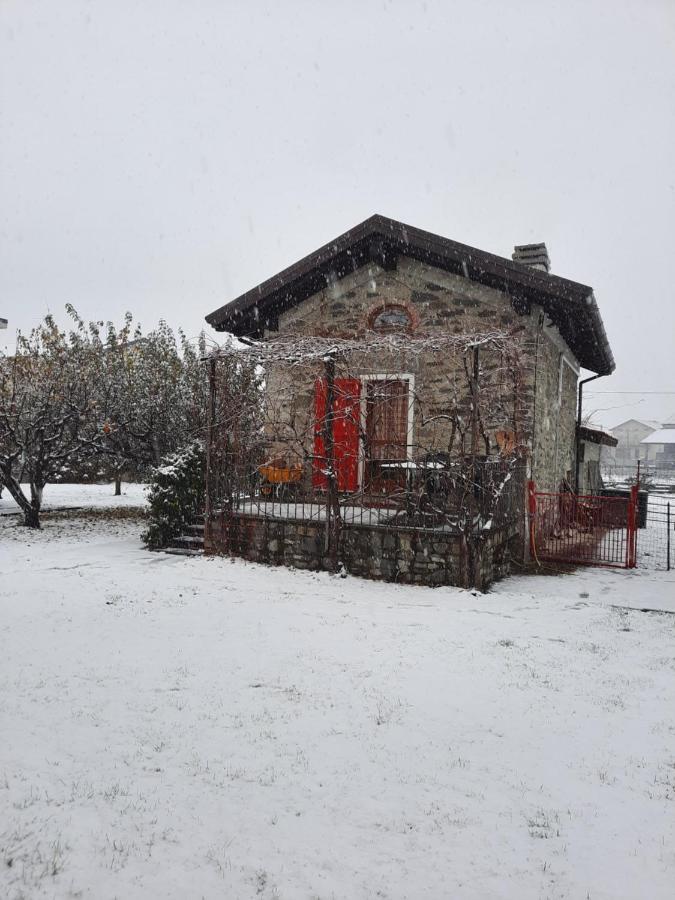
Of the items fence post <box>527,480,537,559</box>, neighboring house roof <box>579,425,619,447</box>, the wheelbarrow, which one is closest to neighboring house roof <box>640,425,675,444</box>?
neighboring house roof <box>579,425,619,447</box>

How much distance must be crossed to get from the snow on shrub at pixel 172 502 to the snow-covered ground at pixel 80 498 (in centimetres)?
719

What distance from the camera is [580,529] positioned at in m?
9.45

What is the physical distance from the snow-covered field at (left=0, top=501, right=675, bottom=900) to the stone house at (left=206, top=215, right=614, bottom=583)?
357 cm

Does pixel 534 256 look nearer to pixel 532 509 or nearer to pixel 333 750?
pixel 532 509

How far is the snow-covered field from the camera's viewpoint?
2.54 metres

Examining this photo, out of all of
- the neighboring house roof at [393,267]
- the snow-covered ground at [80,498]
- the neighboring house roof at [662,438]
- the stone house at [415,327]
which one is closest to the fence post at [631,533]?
the stone house at [415,327]

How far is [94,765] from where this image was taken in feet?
10.8

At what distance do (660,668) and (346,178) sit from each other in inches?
5043

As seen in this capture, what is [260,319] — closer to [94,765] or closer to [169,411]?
[169,411]

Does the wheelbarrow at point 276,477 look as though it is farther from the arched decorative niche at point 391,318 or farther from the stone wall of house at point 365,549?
the arched decorative niche at point 391,318

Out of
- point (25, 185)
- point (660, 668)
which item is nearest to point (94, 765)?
point (660, 668)

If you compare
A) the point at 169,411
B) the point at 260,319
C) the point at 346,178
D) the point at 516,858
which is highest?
the point at 346,178

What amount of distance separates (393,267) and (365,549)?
4946mm

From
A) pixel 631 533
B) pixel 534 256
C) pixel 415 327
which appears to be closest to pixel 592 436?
pixel 534 256
